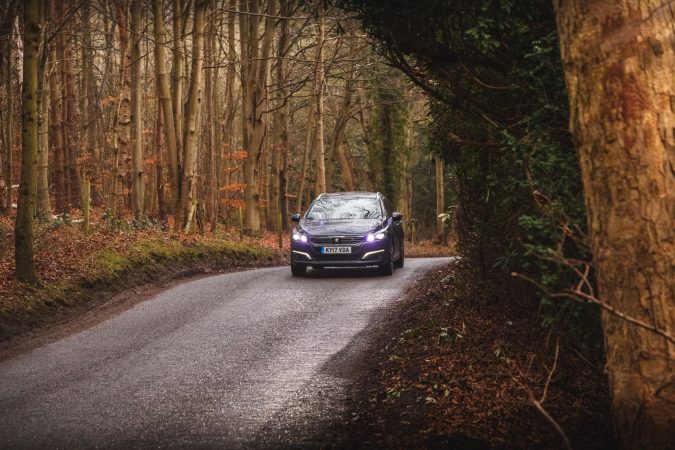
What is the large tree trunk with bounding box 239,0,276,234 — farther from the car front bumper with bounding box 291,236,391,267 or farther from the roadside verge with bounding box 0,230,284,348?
the car front bumper with bounding box 291,236,391,267

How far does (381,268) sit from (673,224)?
12.3 m

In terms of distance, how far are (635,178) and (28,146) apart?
10.1 meters

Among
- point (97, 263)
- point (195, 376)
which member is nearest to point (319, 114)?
point (97, 263)

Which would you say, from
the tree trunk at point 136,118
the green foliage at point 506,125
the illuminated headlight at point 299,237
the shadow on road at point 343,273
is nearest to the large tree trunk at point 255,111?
the tree trunk at point 136,118

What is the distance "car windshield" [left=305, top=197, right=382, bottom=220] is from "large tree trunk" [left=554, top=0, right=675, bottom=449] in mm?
12637

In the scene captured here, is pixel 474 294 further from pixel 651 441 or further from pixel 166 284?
pixel 166 284

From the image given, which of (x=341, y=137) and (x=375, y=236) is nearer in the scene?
(x=375, y=236)

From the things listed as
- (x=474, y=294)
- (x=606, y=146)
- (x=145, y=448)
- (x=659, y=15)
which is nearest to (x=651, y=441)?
(x=606, y=146)

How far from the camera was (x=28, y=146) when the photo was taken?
11609mm

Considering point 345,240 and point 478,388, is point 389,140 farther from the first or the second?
point 478,388

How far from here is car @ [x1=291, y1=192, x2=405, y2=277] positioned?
1573 centimetres

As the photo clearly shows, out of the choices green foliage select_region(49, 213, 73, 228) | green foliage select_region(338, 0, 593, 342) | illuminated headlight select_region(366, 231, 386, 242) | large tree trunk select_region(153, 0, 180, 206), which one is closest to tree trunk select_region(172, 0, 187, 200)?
large tree trunk select_region(153, 0, 180, 206)

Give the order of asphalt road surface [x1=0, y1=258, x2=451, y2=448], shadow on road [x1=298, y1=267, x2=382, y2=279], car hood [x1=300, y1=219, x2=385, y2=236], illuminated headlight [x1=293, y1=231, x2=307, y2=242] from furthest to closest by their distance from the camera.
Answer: shadow on road [x1=298, y1=267, x2=382, y2=279], illuminated headlight [x1=293, y1=231, x2=307, y2=242], car hood [x1=300, y1=219, x2=385, y2=236], asphalt road surface [x1=0, y1=258, x2=451, y2=448]

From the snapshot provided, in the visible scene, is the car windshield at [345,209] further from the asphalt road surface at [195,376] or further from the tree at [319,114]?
the tree at [319,114]
